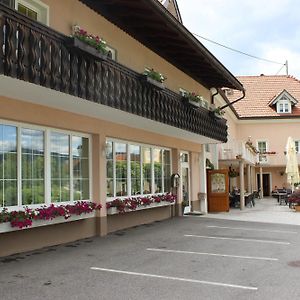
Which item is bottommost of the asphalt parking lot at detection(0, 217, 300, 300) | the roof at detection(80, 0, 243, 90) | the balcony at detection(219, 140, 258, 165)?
the asphalt parking lot at detection(0, 217, 300, 300)

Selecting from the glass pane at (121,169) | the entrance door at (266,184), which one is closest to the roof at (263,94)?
the entrance door at (266,184)

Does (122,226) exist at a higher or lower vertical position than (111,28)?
lower

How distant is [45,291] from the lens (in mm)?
6711

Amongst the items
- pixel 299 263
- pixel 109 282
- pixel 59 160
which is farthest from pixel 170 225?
pixel 109 282

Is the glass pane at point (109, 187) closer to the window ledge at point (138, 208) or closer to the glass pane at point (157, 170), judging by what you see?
the window ledge at point (138, 208)

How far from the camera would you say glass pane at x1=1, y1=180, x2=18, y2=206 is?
31.1 feet

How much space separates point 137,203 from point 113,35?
4.99 meters

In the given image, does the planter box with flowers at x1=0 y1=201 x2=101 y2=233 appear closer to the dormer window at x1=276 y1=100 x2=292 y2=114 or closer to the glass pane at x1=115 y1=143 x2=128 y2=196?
the glass pane at x1=115 y1=143 x2=128 y2=196

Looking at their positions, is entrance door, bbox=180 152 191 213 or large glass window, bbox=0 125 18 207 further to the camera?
entrance door, bbox=180 152 191 213

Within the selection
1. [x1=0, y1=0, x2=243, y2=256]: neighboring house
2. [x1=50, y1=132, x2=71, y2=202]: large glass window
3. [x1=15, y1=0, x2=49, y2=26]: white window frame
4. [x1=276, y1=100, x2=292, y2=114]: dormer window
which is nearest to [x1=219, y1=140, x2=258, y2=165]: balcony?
[x1=0, y1=0, x2=243, y2=256]: neighboring house

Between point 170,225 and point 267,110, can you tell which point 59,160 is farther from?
point 267,110

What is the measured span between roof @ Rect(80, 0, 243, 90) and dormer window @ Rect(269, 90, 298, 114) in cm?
2316

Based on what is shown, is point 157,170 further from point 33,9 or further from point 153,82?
point 33,9

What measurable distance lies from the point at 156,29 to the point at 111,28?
5.91ft
